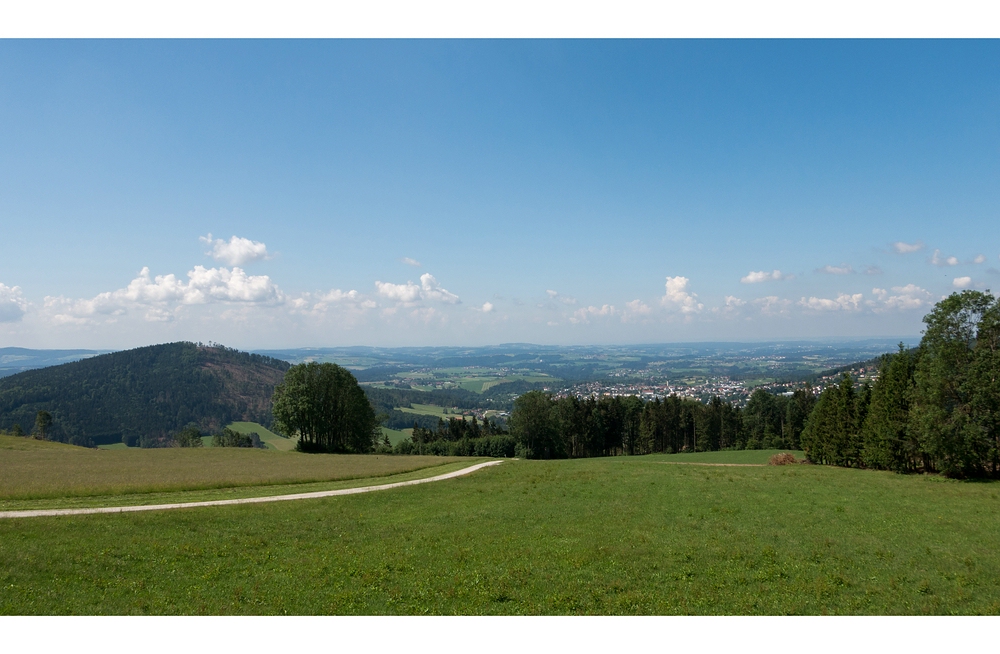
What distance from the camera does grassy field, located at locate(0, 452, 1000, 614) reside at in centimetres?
1176

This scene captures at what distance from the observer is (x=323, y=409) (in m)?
68.1

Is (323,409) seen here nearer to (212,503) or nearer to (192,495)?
(192,495)

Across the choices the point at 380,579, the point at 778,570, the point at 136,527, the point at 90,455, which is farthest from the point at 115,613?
the point at 90,455

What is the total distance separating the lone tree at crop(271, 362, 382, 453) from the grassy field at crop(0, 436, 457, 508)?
1444 cm

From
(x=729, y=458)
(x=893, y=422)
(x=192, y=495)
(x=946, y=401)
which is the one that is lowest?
(x=729, y=458)

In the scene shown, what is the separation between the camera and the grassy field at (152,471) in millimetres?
24984

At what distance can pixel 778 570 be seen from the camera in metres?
13.9

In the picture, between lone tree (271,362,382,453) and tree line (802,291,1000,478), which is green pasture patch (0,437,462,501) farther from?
tree line (802,291,1000,478)

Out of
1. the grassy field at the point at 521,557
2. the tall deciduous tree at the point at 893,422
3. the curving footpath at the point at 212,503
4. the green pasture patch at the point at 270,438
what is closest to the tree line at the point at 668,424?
the tall deciduous tree at the point at 893,422

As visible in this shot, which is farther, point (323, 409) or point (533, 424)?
point (533, 424)

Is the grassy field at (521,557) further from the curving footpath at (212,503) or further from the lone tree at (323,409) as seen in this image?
the lone tree at (323,409)

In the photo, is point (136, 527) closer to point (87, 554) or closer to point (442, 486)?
point (87, 554)

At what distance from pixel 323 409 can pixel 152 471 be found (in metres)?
35.0

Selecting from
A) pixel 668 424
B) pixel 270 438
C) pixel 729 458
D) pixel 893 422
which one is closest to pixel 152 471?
pixel 893 422
